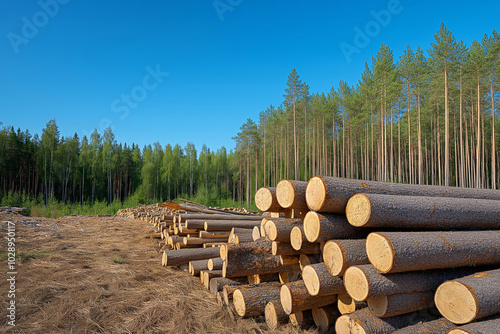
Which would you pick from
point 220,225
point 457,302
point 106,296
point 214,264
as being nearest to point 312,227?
point 457,302

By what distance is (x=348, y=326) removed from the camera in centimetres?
235

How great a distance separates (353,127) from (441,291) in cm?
3201

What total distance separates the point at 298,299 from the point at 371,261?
917 mm

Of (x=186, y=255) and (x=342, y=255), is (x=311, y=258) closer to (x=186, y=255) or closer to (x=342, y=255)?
(x=342, y=255)

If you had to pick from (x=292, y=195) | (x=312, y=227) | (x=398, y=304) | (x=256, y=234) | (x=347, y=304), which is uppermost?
(x=292, y=195)

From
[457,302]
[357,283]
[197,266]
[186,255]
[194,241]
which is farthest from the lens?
[194,241]

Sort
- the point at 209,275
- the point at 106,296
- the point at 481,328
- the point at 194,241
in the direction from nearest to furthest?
the point at 481,328, the point at 106,296, the point at 209,275, the point at 194,241

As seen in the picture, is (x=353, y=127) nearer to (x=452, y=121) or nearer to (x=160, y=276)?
(x=452, y=121)

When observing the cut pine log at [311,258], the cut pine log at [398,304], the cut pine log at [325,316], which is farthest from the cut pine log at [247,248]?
the cut pine log at [398,304]

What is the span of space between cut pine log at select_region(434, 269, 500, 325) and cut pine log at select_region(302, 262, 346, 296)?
2.82ft

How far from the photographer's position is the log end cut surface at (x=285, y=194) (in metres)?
2.98

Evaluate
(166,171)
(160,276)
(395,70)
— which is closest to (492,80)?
(395,70)

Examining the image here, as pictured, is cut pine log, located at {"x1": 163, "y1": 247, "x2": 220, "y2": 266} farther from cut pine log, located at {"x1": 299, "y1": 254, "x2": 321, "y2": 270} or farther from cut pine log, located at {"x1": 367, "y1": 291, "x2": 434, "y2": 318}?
cut pine log, located at {"x1": 367, "y1": 291, "x2": 434, "y2": 318}

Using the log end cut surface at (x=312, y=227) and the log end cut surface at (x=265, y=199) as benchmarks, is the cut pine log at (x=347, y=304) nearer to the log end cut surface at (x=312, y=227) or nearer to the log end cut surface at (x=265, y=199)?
the log end cut surface at (x=312, y=227)
